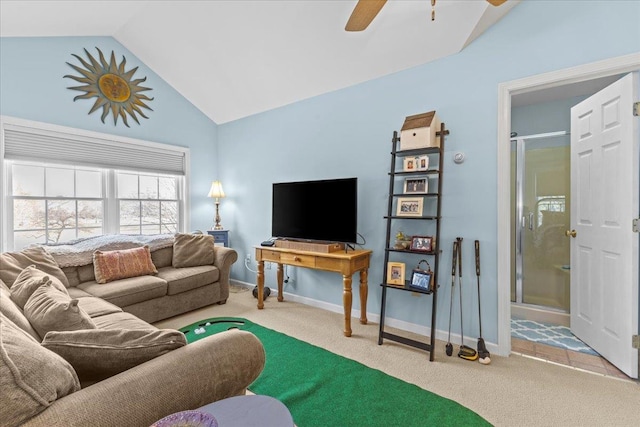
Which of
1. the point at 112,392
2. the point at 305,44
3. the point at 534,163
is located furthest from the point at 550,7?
the point at 112,392

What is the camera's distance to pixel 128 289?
9.35ft

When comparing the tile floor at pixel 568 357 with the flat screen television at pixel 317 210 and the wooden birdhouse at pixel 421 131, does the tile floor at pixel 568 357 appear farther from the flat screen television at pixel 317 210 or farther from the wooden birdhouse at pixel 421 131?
the wooden birdhouse at pixel 421 131

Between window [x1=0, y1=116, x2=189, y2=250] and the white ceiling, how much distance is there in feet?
3.36

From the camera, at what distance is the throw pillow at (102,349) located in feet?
3.42

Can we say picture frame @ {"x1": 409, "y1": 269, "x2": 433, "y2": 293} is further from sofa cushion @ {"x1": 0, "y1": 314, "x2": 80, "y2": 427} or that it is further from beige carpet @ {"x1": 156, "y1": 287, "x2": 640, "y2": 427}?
sofa cushion @ {"x1": 0, "y1": 314, "x2": 80, "y2": 427}

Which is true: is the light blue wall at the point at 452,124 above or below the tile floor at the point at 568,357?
above

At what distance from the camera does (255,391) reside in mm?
1995

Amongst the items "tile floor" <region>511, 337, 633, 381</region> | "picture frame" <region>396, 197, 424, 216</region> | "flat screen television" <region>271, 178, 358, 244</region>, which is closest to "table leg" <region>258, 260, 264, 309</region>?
"flat screen television" <region>271, 178, 358, 244</region>

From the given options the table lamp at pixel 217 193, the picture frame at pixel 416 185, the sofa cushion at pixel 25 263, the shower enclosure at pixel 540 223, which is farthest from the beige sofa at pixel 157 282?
the shower enclosure at pixel 540 223

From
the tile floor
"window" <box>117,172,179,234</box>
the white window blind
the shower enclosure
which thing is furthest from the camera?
"window" <box>117,172,179,234</box>

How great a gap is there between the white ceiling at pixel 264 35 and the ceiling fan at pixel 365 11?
0.72 m

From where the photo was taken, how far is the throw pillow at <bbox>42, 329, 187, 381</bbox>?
104 centimetres

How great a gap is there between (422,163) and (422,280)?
3.29 ft

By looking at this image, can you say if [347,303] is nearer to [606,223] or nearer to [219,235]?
[606,223]
